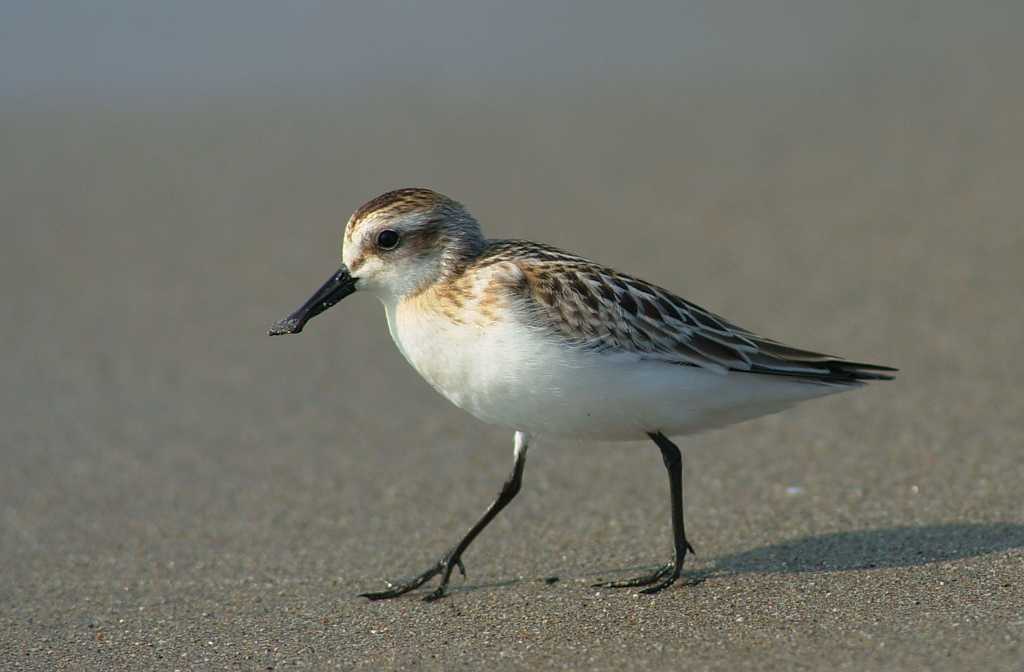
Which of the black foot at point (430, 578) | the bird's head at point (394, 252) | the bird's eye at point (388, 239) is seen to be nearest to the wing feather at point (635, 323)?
the bird's head at point (394, 252)

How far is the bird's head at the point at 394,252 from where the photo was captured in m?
4.71

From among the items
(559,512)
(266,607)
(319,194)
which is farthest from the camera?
(319,194)

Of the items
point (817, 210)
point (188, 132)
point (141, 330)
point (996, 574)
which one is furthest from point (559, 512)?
point (188, 132)

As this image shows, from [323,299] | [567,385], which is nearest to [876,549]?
[567,385]

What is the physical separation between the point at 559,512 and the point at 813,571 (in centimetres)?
136

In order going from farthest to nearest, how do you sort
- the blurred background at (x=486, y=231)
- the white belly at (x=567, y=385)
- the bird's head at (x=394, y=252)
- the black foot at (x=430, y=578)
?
the blurred background at (x=486, y=231)
the black foot at (x=430, y=578)
the bird's head at (x=394, y=252)
the white belly at (x=567, y=385)

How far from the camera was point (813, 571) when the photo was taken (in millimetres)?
4777

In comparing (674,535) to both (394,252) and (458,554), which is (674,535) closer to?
(458,554)

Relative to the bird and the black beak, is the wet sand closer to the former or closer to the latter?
the bird

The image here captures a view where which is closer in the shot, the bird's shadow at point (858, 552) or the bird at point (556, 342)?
the bird at point (556, 342)

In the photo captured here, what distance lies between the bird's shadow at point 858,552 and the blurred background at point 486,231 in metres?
0.10

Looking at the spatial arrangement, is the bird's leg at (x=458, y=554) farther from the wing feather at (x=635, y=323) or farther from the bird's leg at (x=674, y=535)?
the wing feather at (x=635, y=323)

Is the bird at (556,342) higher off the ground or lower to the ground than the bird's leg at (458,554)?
higher

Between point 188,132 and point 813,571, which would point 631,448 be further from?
point 188,132
